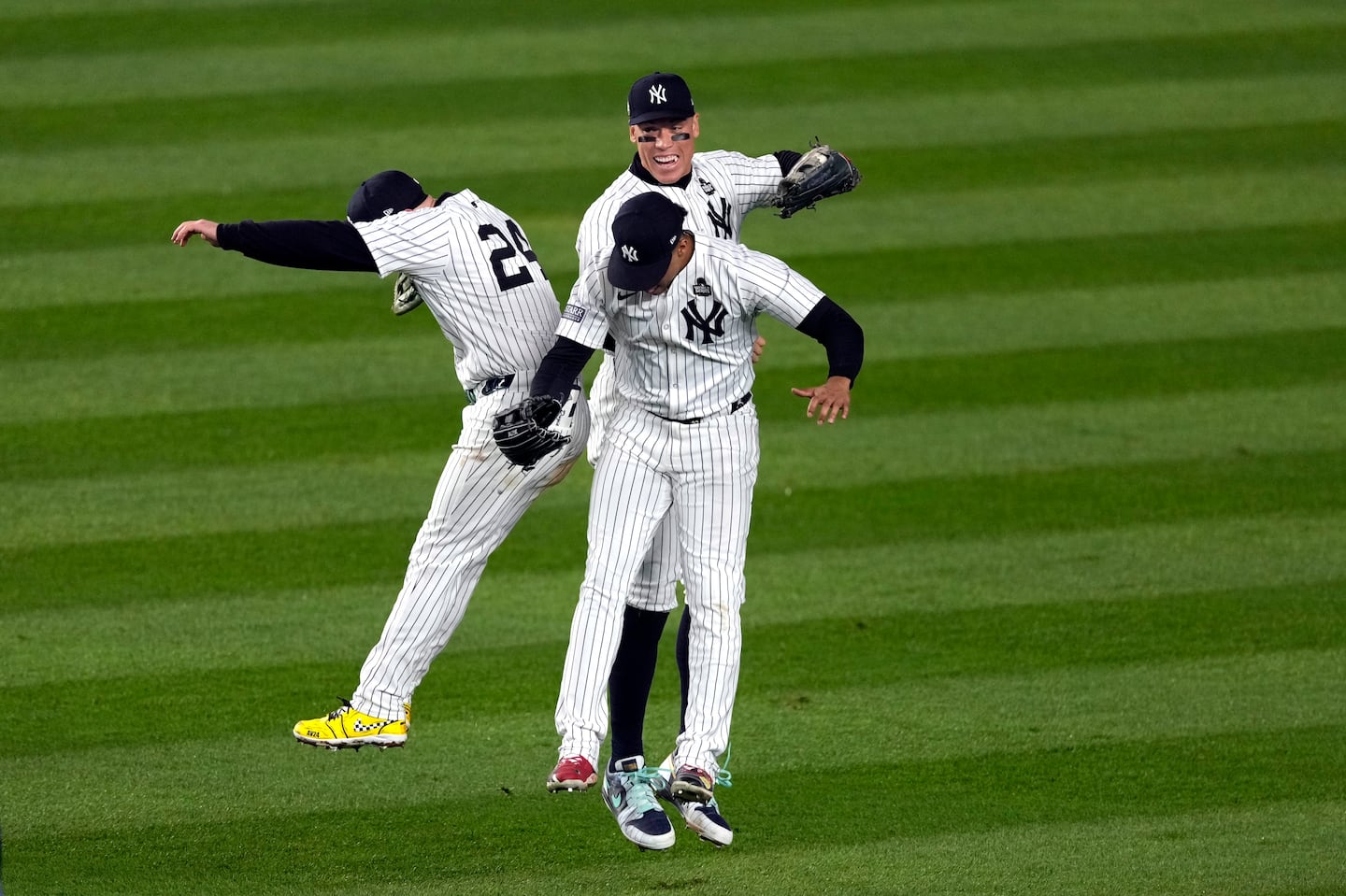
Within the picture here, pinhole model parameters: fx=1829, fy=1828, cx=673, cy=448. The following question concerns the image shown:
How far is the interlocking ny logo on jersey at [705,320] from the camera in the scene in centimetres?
548

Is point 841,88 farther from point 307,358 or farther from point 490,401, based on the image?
point 490,401

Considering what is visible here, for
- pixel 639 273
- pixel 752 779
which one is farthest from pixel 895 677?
pixel 639 273

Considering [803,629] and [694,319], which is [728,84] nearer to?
[803,629]

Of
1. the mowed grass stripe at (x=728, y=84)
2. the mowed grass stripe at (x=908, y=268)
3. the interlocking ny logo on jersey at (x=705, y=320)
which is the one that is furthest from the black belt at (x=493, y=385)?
the mowed grass stripe at (x=728, y=84)

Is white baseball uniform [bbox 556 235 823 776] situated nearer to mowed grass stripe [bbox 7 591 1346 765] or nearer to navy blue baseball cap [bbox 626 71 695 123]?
navy blue baseball cap [bbox 626 71 695 123]

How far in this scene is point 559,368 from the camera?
551cm

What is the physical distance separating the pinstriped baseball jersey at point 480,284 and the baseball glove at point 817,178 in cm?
87

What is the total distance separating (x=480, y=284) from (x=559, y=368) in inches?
17.3

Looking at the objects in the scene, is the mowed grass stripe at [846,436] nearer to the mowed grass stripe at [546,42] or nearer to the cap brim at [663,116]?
the mowed grass stripe at [546,42]

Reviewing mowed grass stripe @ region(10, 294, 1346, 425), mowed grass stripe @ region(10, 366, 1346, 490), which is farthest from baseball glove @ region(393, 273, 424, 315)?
mowed grass stripe @ region(10, 294, 1346, 425)

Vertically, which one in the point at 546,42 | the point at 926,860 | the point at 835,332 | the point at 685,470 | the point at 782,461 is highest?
the point at 546,42

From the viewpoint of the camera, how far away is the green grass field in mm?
6711

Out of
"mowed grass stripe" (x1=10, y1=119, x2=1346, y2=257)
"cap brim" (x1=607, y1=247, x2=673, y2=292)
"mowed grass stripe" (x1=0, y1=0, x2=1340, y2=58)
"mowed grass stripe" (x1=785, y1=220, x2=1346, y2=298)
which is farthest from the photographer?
"mowed grass stripe" (x1=0, y1=0, x2=1340, y2=58)

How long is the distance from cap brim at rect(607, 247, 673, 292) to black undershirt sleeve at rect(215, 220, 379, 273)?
75 cm
